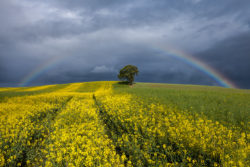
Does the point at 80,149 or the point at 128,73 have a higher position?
the point at 128,73

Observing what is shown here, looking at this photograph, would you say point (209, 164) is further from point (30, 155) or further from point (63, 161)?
point (30, 155)

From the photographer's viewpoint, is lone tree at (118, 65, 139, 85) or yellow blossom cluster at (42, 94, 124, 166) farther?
lone tree at (118, 65, 139, 85)

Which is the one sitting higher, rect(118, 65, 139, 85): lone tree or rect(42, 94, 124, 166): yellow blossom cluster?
rect(118, 65, 139, 85): lone tree

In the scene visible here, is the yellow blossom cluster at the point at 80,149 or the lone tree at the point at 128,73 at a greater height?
the lone tree at the point at 128,73

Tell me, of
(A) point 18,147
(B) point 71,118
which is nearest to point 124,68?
(B) point 71,118

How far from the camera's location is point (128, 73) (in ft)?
156

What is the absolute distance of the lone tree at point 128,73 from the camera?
47781mm

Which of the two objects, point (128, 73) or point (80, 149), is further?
point (128, 73)

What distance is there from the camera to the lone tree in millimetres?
47781

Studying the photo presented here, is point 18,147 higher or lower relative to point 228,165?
lower

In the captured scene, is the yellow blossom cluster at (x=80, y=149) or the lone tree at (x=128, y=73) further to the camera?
the lone tree at (x=128, y=73)

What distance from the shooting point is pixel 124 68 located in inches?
1946

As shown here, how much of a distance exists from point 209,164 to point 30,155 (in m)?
6.59

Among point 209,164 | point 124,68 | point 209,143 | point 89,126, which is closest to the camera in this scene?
point 209,164
